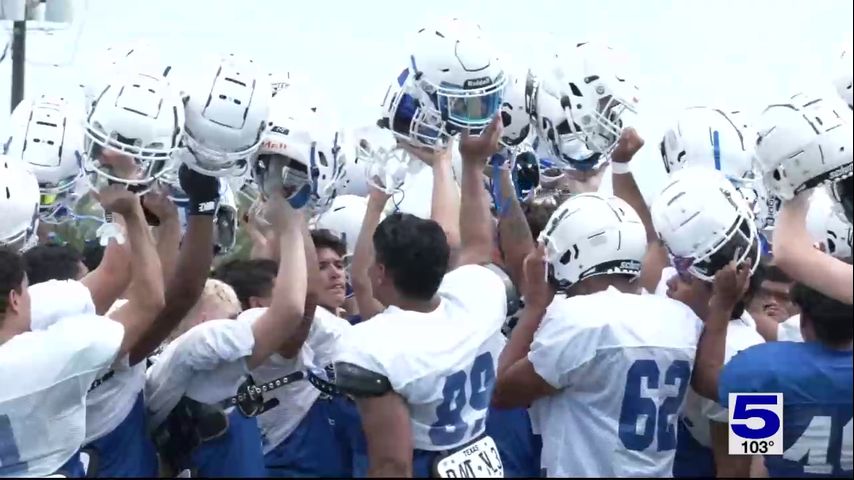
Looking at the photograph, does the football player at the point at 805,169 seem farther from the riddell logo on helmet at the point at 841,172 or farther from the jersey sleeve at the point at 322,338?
the jersey sleeve at the point at 322,338

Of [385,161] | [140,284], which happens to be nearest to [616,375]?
[385,161]

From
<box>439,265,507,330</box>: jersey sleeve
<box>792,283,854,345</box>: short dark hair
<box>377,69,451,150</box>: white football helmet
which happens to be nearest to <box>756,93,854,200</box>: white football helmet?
<box>792,283,854,345</box>: short dark hair

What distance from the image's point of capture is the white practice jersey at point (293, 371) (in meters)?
5.63

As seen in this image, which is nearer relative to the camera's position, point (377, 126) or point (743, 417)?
point (743, 417)

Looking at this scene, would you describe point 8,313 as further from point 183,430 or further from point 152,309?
point 183,430

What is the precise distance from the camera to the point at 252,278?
602 centimetres

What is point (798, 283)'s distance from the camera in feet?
14.6

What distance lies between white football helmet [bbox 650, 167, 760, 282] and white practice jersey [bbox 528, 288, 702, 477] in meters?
0.20

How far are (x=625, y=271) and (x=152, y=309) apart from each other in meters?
1.69

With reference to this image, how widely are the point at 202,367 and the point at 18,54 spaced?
10.3 metres

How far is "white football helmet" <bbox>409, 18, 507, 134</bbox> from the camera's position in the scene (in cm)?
556

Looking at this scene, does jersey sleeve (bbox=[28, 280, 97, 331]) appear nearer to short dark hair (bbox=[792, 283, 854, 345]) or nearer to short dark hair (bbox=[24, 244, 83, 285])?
short dark hair (bbox=[24, 244, 83, 285])

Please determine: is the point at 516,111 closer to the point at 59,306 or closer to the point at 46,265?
the point at 46,265

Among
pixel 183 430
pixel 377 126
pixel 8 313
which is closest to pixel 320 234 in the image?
pixel 377 126
